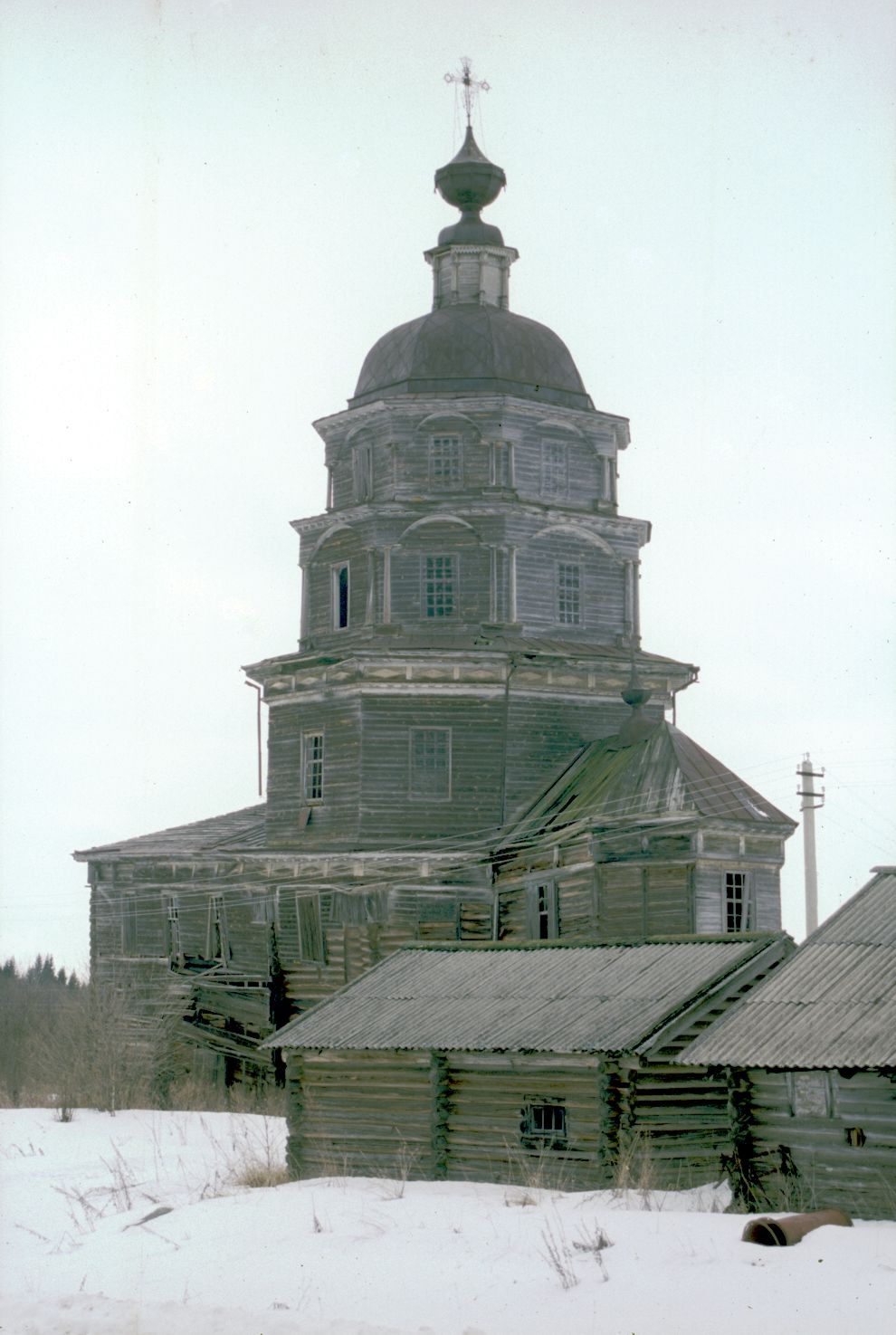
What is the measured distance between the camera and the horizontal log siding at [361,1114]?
3003cm

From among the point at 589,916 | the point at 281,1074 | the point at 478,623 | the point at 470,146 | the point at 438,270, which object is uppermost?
the point at 470,146

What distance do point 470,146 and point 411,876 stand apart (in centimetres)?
1960

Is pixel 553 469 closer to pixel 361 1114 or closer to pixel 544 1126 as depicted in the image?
pixel 361 1114

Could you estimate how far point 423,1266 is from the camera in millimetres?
21188

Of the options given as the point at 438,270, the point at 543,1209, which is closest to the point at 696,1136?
the point at 543,1209

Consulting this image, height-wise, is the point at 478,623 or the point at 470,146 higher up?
the point at 470,146

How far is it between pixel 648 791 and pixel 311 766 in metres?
9.30

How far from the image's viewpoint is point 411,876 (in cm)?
4234

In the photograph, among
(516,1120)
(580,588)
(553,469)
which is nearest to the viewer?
(516,1120)

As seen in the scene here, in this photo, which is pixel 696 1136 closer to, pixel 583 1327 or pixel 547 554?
pixel 583 1327

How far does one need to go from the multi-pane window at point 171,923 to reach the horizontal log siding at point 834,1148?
2591cm

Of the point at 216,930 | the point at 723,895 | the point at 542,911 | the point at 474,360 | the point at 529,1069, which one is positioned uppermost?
the point at 474,360

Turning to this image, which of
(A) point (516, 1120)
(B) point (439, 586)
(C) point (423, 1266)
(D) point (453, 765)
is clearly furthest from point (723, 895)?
(C) point (423, 1266)

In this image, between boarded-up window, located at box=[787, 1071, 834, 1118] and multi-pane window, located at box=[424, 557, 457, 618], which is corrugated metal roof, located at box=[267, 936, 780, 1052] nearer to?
boarded-up window, located at box=[787, 1071, 834, 1118]
